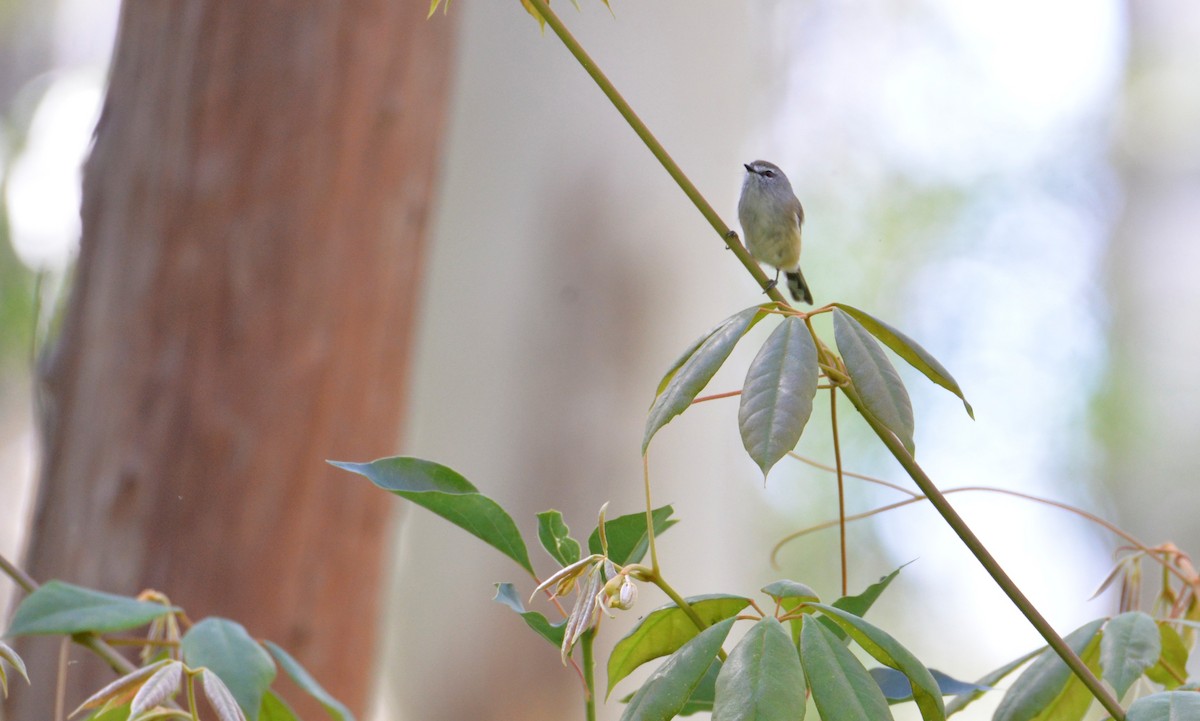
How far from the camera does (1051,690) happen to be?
575mm

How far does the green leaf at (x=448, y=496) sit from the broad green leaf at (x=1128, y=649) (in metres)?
0.32

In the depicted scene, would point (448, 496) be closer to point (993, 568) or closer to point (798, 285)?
point (993, 568)

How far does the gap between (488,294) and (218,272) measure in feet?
3.36

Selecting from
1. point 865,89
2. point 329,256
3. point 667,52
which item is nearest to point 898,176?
point 865,89

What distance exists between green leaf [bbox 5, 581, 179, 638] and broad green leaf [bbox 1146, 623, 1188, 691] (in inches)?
24.3

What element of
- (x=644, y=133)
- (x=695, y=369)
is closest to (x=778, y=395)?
(x=695, y=369)

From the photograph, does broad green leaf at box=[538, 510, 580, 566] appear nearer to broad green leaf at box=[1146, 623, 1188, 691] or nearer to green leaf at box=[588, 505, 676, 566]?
green leaf at box=[588, 505, 676, 566]

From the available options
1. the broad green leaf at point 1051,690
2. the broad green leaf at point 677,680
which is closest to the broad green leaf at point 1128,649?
the broad green leaf at point 1051,690

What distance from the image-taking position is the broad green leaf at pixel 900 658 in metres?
0.44

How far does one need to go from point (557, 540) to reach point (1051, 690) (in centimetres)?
30

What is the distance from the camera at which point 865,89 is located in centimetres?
639

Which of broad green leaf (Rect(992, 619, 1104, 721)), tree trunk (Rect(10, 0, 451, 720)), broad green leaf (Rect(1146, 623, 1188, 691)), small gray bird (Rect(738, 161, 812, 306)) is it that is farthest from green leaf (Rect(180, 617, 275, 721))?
small gray bird (Rect(738, 161, 812, 306))

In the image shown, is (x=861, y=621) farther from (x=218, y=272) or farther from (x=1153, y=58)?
(x=1153, y=58)

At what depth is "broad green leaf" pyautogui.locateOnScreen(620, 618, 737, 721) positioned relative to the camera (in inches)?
17.1
